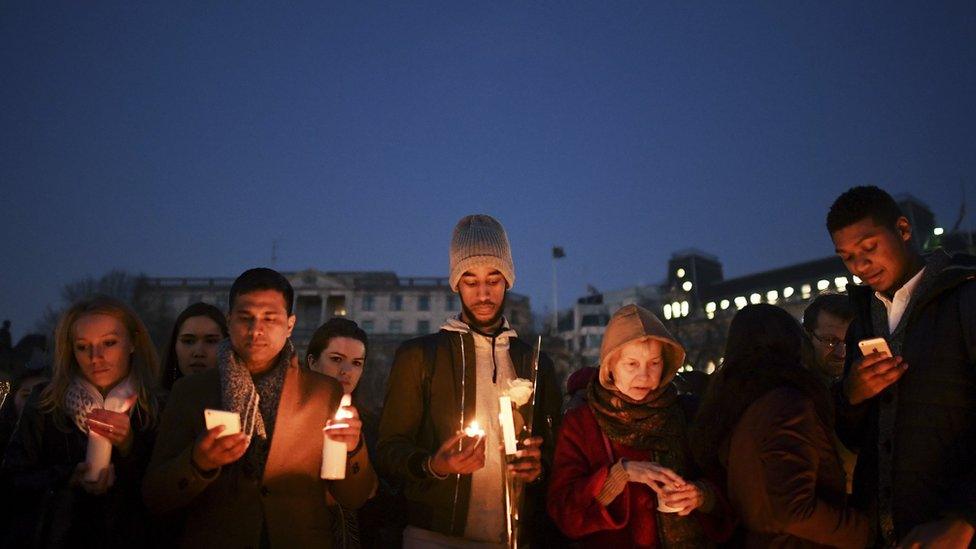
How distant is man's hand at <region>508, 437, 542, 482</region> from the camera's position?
135 inches

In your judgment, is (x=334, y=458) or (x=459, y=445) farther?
(x=459, y=445)

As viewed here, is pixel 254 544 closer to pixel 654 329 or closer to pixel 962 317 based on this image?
pixel 654 329

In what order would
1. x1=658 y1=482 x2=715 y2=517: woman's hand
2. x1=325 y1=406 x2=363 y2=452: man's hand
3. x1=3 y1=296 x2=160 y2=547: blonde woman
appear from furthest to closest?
x1=3 y1=296 x2=160 y2=547: blonde woman
x1=658 y1=482 x2=715 y2=517: woman's hand
x1=325 y1=406 x2=363 y2=452: man's hand

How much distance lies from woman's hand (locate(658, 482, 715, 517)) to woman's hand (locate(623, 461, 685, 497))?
0.09 ft

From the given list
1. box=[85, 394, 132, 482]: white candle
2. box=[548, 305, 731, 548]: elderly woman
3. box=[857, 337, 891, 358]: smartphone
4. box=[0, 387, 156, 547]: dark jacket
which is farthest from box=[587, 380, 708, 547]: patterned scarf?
box=[0, 387, 156, 547]: dark jacket

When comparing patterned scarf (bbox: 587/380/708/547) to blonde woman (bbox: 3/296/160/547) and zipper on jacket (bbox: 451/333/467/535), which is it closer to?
zipper on jacket (bbox: 451/333/467/535)

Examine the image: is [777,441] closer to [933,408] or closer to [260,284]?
[933,408]

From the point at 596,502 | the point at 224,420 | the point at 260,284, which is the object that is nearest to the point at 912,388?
the point at 596,502

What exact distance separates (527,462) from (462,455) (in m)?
0.42

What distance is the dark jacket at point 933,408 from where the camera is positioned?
2979 millimetres

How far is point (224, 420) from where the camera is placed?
2947 mm

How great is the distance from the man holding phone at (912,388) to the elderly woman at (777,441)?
226 millimetres

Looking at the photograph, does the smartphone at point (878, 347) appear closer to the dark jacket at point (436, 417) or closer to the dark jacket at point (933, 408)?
the dark jacket at point (933, 408)

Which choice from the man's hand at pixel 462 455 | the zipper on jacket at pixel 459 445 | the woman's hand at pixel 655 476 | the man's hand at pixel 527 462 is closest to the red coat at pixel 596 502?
the woman's hand at pixel 655 476
